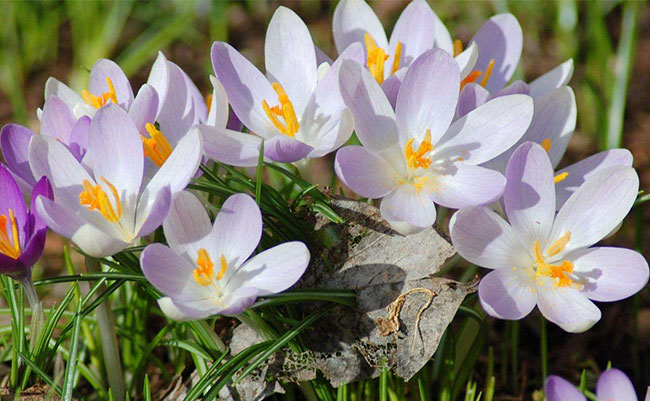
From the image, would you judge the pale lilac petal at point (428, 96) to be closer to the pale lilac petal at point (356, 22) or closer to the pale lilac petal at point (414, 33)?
the pale lilac petal at point (414, 33)

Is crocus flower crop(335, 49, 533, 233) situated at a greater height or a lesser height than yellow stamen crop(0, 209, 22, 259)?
lesser

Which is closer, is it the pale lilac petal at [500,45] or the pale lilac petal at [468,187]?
the pale lilac petal at [468,187]

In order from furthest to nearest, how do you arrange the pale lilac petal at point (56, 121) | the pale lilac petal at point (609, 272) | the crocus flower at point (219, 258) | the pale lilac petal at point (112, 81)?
the pale lilac petal at point (112, 81), the pale lilac petal at point (56, 121), the pale lilac petal at point (609, 272), the crocus flower at point (219, 258)

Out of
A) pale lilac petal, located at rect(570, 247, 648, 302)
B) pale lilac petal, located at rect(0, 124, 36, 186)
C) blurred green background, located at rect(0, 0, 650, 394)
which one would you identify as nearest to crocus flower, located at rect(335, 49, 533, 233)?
pale lilac petal, located at rect(570, 247, 648, 302)

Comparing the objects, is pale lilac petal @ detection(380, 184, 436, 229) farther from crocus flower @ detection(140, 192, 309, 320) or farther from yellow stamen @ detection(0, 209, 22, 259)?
yellow stamen @ detection(0, 209, 22, 259)

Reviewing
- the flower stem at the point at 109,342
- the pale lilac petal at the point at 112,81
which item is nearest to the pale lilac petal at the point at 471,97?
the pale lilac petal at the point at 112,81

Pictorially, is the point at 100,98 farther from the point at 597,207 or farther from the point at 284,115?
the point at 597,207
